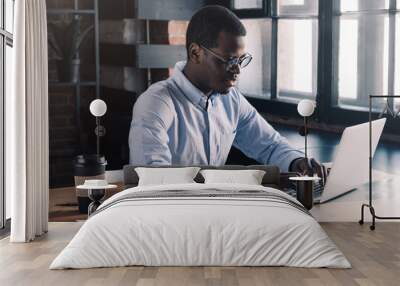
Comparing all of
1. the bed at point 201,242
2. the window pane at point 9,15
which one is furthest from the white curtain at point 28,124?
the bed at point 201,242

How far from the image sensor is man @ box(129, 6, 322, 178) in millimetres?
7578

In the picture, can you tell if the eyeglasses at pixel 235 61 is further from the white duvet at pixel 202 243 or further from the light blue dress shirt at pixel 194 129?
the white duvet at pixel 202 243

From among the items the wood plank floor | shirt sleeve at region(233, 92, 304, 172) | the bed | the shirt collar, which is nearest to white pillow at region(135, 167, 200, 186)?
the shirt collar

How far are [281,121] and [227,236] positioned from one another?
115 inches

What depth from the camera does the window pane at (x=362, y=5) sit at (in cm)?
762

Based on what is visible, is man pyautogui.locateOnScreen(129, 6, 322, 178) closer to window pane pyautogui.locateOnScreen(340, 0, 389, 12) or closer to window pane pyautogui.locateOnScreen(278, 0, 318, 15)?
window pane pyautogui.locateOnScreen(278, 0, 318, 15)

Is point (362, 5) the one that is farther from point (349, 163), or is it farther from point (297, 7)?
point (349, 163)

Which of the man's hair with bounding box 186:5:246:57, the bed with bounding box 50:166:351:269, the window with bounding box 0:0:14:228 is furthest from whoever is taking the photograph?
the man's hair with bounding box 186:5:246:57

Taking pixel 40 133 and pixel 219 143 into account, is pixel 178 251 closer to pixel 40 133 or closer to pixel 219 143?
pixel 40 133

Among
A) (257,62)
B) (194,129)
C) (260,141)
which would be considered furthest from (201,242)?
(257,62)

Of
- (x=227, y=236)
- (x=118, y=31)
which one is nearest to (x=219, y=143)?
(x=118, y=31)

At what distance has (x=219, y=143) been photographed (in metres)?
7.73

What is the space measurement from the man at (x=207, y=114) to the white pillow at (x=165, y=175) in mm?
378

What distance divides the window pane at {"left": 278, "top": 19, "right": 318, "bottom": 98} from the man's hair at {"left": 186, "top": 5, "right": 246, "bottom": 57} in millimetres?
471
